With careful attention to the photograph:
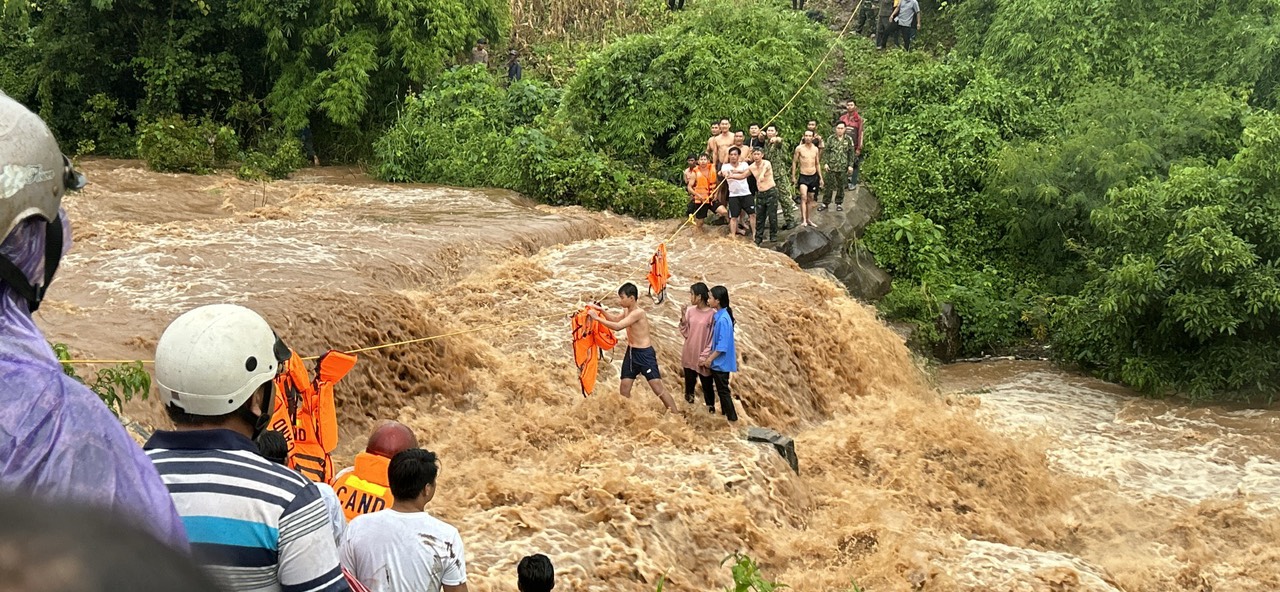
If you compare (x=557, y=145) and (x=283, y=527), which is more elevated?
(x=283, y=527)

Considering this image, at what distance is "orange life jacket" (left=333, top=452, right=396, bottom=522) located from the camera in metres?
4.45

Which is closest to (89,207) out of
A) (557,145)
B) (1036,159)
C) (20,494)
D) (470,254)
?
(470,254)

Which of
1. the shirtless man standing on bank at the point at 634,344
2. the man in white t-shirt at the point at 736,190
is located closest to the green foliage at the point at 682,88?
the man in white t-shirt at the point at 736,190

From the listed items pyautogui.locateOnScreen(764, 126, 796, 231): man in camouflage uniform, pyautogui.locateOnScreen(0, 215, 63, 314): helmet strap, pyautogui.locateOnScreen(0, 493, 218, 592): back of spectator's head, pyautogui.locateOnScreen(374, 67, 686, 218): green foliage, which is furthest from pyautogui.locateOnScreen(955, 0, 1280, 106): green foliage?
pyautogui.locateOnScreen(0, 493, 218, 592): back of spectator's head

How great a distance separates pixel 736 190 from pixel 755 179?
0.95ft

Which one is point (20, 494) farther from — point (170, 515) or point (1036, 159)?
point (1036, 159)

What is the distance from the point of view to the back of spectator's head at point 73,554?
Result: 0.74m

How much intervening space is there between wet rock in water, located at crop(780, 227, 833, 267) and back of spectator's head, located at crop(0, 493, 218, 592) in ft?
50.0

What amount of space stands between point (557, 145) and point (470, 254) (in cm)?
508

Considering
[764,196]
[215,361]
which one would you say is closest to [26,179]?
[215,361]

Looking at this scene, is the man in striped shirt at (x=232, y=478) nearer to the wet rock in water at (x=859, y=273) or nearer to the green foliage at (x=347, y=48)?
the wet rock in water at (x=859, y=273)

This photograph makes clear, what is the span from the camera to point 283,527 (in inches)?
84.7

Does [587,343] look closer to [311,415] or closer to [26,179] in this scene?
[311,415]

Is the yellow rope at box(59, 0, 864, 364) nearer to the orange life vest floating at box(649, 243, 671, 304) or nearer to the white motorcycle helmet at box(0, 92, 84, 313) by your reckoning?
the orange life vest floating at box(649, 243, 671, 304)
